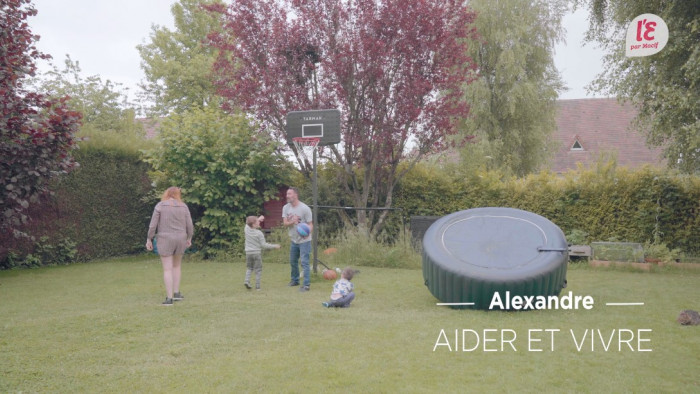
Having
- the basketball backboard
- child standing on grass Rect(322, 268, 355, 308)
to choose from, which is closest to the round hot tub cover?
child standing on grass Rect(322, 268, 355, 308)

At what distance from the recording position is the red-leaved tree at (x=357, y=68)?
13.3m

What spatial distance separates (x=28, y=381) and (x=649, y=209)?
13.2 metres

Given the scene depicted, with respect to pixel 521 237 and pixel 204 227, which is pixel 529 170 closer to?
pixel 204 227

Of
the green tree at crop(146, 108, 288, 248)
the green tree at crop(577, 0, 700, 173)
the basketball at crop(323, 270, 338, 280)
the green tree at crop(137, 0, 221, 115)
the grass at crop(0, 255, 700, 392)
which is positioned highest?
the green tree at crop(137, 0, 221, 115)

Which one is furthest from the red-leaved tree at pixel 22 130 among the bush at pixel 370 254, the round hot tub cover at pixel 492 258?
the round hot tub cover at pixel 492 258

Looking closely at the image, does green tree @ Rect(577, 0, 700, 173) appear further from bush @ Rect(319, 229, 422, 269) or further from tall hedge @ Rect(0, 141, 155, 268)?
tall hedge @ Rect(0, 141, 155, 268)

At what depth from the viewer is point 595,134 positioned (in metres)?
29.8

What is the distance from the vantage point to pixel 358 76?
43.9 feet

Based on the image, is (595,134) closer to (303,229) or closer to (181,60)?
(181,60)

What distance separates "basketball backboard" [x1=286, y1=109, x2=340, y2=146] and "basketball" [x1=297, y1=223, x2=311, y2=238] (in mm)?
2178

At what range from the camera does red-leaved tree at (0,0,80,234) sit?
955 centimetres

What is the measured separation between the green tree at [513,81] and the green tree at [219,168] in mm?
10565

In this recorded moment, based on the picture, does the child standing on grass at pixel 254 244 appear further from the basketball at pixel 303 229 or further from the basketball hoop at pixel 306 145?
the basketball hoop at pixel 306 145

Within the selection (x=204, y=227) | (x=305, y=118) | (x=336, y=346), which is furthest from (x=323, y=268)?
(x=336, y=346)
